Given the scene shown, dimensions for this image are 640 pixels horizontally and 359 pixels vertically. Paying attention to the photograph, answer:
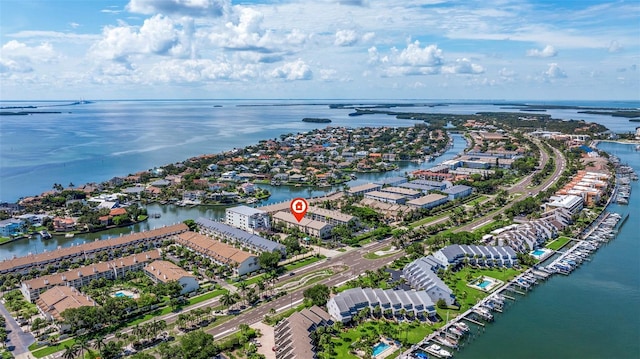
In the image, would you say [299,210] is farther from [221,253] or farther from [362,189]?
[362,189]

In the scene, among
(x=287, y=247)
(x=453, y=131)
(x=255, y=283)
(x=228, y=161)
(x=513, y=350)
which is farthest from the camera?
(x=453, y=131)

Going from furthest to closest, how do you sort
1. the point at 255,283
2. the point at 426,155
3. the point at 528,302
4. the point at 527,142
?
1. the point at 527,142
2. the point at 426,155
3. the point at 255,283
4. the point at 528,302

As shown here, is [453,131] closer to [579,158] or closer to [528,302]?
[579,158]

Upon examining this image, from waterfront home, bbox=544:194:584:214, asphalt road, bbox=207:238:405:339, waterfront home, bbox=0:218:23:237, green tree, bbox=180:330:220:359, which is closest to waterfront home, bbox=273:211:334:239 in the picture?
asphalt road, bbox=207:238:405:339

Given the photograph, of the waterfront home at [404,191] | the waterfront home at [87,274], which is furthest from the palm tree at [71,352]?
the waterfront home at [404,191]

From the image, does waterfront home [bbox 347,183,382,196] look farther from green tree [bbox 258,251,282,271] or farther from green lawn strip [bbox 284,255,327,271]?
green tree [bbox 258,251,282,271]

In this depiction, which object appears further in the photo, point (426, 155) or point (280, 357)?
point (426, 155)

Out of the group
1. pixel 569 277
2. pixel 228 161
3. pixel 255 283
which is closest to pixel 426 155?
pixel 228 161
